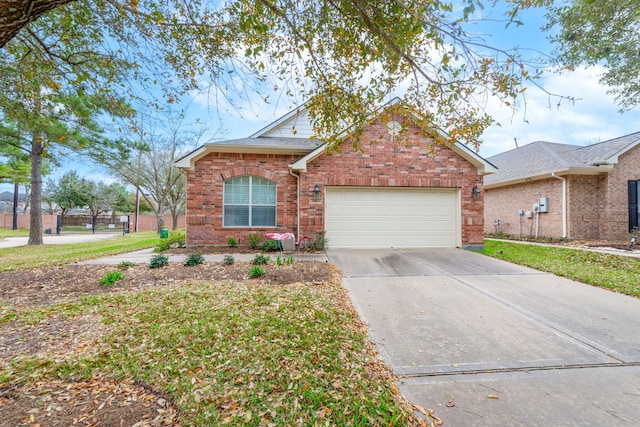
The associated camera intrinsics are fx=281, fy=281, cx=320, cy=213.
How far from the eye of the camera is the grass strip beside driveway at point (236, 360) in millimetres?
1969

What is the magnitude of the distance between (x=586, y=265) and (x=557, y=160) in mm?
7513

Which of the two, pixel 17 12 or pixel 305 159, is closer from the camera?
pixel 17 12

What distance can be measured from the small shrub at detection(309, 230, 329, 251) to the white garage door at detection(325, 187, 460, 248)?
38cm

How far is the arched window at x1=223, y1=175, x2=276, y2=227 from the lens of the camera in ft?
31.1

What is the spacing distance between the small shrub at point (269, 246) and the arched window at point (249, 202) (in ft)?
2.68

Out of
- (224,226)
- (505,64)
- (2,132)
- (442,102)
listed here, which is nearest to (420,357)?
(442,102)

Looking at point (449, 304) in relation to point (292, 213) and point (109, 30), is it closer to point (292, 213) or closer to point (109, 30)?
point (292, 213)

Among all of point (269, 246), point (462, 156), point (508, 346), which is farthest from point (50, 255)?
point (462, 156)

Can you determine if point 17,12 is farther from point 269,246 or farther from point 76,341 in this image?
point 269,246

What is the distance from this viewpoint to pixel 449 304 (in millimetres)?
4238

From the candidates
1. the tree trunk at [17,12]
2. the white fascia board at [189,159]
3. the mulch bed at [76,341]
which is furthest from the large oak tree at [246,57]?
the white fascia board at [189,159]

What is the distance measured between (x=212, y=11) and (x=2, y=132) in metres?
12.2

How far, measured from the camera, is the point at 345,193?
31.0 feet

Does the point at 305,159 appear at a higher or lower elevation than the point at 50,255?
higher
